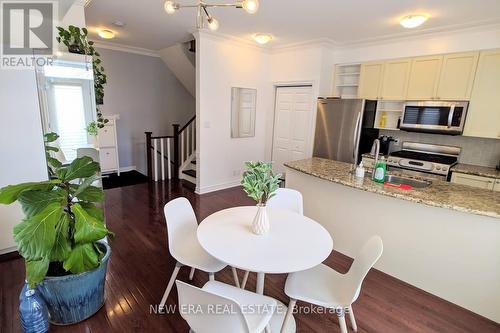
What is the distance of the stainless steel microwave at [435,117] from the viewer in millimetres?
3471

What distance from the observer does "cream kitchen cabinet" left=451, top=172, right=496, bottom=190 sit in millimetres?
3176

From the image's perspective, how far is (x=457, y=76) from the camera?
11.5 ft

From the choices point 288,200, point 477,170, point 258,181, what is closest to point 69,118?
point 258,181

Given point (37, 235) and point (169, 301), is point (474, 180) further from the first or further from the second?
point (37, 235)

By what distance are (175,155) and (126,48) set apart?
8.62 ft

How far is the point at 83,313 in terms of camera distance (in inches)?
73.6

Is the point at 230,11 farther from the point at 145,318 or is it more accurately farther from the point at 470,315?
the point at 470,315

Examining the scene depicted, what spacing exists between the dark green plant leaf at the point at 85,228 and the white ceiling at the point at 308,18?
256 cm

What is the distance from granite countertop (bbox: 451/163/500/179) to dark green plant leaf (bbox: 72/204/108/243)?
4101 millimetres

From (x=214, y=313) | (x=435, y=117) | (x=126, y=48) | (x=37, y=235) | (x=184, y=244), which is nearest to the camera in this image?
(x=214, y=313)

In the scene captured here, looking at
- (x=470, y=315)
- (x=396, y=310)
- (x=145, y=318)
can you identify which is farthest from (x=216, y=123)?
(x=470, y=315)

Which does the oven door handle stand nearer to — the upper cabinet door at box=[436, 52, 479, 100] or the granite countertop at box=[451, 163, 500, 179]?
the upper cabinet door at box=[436, 52, 479, 100]

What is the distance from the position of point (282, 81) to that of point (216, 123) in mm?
1590

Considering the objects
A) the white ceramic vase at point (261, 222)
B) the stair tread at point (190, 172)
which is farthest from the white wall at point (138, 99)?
the white ceramic vase at point (261, 222)
